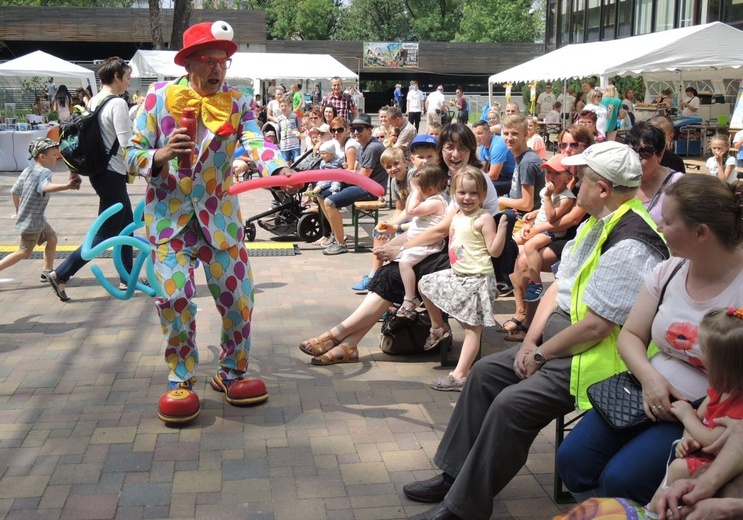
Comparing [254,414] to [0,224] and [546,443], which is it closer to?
[546,443]

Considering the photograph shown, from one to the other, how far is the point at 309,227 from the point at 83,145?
3943mm

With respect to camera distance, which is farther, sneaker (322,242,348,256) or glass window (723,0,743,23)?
glass window (723,0,743,23)

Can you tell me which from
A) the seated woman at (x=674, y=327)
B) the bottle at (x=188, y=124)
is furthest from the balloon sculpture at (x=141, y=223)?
the seated woman at (x=674, y=327)

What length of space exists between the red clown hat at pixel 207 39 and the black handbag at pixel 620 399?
2.62 metres

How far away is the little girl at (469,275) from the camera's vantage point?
16.7 feet

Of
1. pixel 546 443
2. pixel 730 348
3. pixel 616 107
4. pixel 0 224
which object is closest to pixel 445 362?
pixel 546 443

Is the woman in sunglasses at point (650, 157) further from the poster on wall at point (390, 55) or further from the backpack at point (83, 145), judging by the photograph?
the poster on wall at point (390, 55)

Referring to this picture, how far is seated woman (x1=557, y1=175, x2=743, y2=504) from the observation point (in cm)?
282

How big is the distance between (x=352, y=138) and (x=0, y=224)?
5.13 m

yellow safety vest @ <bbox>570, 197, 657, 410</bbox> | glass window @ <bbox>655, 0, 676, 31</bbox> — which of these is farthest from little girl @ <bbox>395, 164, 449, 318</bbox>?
glass window @ <bbox>655, 0, 676, 31</bbox>

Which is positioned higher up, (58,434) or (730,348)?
(730,348)

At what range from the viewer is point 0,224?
11.3 meters

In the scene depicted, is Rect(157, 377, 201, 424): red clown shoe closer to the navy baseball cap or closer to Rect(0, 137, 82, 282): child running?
the navy baseball cap

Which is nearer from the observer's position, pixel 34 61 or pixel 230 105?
pixel 230 105
